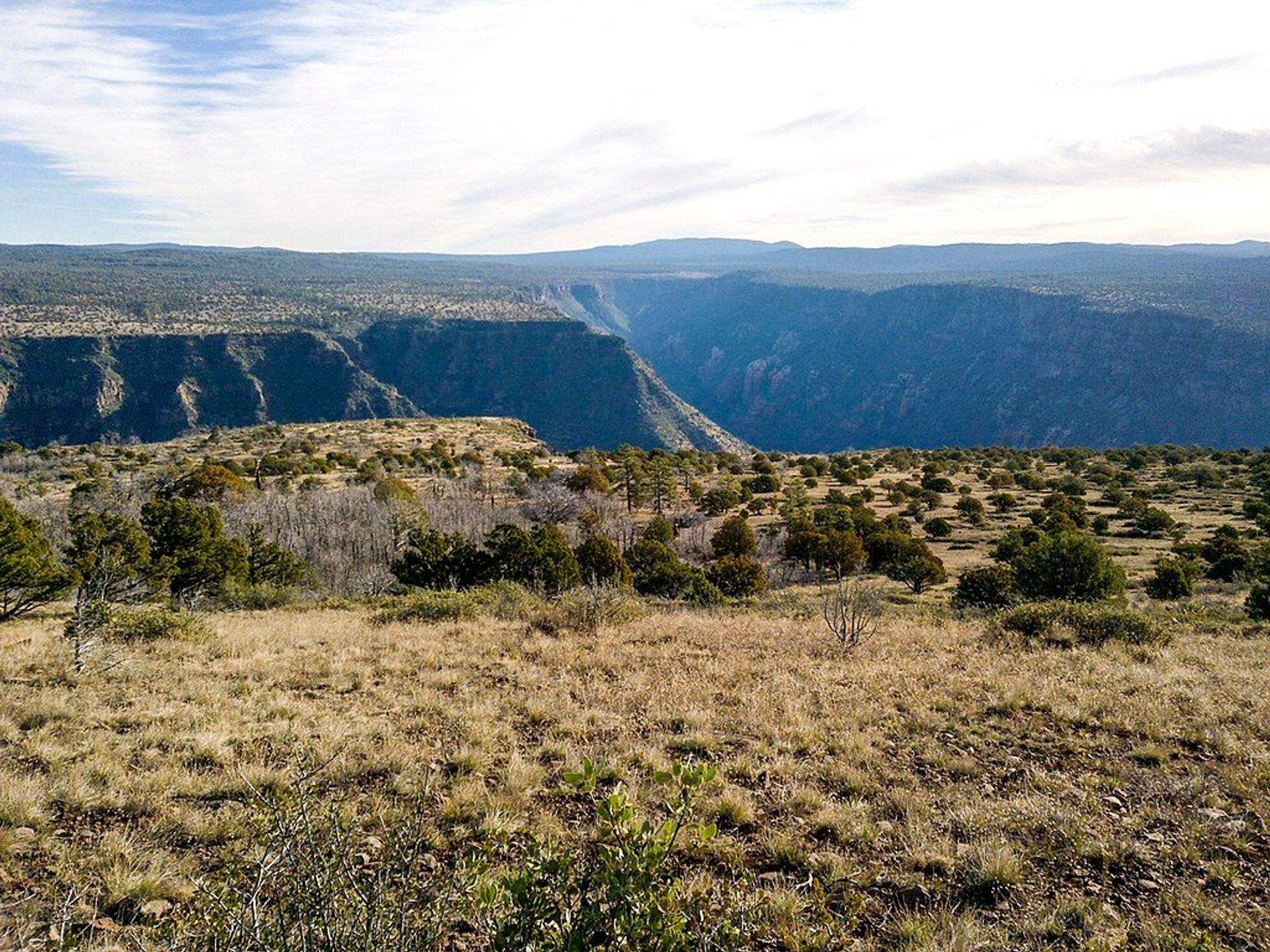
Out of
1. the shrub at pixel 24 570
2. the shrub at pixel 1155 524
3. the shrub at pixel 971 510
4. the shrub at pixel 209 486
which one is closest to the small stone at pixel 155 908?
the shrub at pixel 24 570

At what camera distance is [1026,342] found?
128 m

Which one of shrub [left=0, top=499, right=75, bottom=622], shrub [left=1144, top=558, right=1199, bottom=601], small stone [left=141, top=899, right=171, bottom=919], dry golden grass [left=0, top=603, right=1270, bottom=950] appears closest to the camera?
small stone [left=141, top=899, right=171, bottom=919]

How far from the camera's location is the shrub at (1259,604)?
49.2ft

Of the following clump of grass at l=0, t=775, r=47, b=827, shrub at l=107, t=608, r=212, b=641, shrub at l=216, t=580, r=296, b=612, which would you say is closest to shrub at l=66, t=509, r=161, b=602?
shrub at l=216, t=580, r=296, b=612

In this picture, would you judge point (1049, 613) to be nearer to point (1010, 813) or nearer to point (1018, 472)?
point (1010, 813)

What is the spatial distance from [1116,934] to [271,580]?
23352 mm

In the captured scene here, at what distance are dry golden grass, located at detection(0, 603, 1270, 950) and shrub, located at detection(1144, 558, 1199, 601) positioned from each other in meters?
10.2

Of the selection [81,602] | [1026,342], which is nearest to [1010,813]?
[81,602]

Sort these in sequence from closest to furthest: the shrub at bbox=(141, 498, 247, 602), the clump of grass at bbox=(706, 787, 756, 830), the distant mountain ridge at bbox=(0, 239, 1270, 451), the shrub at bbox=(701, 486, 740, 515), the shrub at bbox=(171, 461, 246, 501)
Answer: the clump of grass at bbox=(706, 787, 756, 830) → the shrub at bbox=(141, 498, 247, 602) → the shrub at bbox=(171, 461, 246, 501) → the shrub at bbox=(701, 486, 740, 515) → the distant mountain ridge at bbox=(0, 239, 1270, 451)

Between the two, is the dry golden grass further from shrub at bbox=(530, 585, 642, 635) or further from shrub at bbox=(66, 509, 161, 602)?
shrub at bbox=(66, 509, 161, 602)

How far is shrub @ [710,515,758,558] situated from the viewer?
2809 cm

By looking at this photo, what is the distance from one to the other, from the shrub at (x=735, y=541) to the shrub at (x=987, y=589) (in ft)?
29.3

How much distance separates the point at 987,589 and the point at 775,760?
621 inches

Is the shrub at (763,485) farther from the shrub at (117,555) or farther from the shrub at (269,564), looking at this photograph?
the shrub at (117,555)
